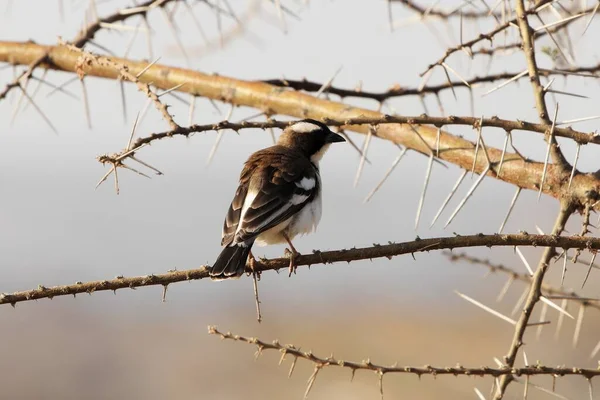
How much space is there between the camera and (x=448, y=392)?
15.3 metres

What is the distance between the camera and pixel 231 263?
430 centimetres

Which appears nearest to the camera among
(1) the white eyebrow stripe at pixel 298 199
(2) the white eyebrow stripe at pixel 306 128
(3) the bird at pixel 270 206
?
(3) the bird at pixel 270 206

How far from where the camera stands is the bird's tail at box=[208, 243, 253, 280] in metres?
4.07

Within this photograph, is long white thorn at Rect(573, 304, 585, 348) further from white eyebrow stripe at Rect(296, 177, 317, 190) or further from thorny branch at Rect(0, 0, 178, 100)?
thorny branch at Rect(0, 0, 178, 100)

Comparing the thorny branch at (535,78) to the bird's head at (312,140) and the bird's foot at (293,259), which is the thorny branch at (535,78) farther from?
the bird's head at (312,140)

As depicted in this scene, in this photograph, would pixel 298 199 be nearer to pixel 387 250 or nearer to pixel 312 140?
pixel 312 140

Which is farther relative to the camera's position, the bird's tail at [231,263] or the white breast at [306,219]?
the white breast at [306,219]

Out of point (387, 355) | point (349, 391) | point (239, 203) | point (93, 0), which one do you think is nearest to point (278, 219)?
point (239, 203)

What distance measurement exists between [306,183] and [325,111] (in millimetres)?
526

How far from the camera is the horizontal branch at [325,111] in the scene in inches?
160

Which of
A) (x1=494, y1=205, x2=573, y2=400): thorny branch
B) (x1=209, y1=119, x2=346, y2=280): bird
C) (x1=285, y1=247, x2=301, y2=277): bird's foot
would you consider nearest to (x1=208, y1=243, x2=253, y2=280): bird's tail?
(x1=209, y1=119, x2=346, y2=280): bird

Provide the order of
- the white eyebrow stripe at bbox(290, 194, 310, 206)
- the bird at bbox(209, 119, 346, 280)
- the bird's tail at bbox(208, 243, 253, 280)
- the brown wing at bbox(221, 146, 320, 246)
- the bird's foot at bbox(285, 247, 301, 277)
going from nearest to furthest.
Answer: the bird's tail at bbox(208, 243, 253, 280) → the bird's foot at bbox(285, 247, 301, 277) → the bird at bbox(209, 119, 346, 280) → the brown wing at bbox(221, 146, 320, 246) → the white eyebrow stripe at bbox(290, 194, 310, 206)

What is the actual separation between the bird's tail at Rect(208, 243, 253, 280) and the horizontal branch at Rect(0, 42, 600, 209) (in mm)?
841

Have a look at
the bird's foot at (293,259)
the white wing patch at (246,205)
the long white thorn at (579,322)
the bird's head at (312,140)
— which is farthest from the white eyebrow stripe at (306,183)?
the long white thorn at (579,322)
